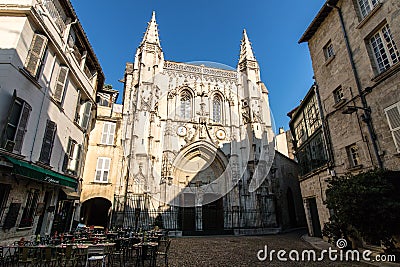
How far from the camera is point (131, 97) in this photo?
57.9ft

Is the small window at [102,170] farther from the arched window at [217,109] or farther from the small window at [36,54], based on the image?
the arched window at [217,109]

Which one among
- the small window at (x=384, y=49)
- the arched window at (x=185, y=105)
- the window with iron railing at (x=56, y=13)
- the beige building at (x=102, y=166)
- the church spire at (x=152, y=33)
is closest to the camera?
the small window at (x=384, y=49)

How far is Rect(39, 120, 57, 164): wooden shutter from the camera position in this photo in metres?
8.58

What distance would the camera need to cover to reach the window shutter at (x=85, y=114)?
12367 mm

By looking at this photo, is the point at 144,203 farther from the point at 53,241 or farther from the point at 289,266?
the point at 289,266

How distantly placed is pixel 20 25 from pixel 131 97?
34.3 ft

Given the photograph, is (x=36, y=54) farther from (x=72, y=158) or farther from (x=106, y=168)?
(x=106, y=168)

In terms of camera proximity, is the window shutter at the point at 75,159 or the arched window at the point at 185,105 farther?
the arched window at the point at 185,105

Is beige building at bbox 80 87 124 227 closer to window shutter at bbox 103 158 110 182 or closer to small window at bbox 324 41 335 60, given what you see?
window shutter at bbox 103 158 110 182

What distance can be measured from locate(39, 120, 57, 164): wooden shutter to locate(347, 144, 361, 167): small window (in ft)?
40.3

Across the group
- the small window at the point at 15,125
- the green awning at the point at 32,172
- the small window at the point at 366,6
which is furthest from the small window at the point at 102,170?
the small window at the point at 366,6

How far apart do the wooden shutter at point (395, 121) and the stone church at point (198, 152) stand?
1112 centimetres

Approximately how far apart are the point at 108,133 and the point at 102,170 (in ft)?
8.89

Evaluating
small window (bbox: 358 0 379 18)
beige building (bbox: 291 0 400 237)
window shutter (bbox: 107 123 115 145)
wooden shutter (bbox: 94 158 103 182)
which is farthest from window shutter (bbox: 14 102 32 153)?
small window (bbox: 358 0 379 18)
